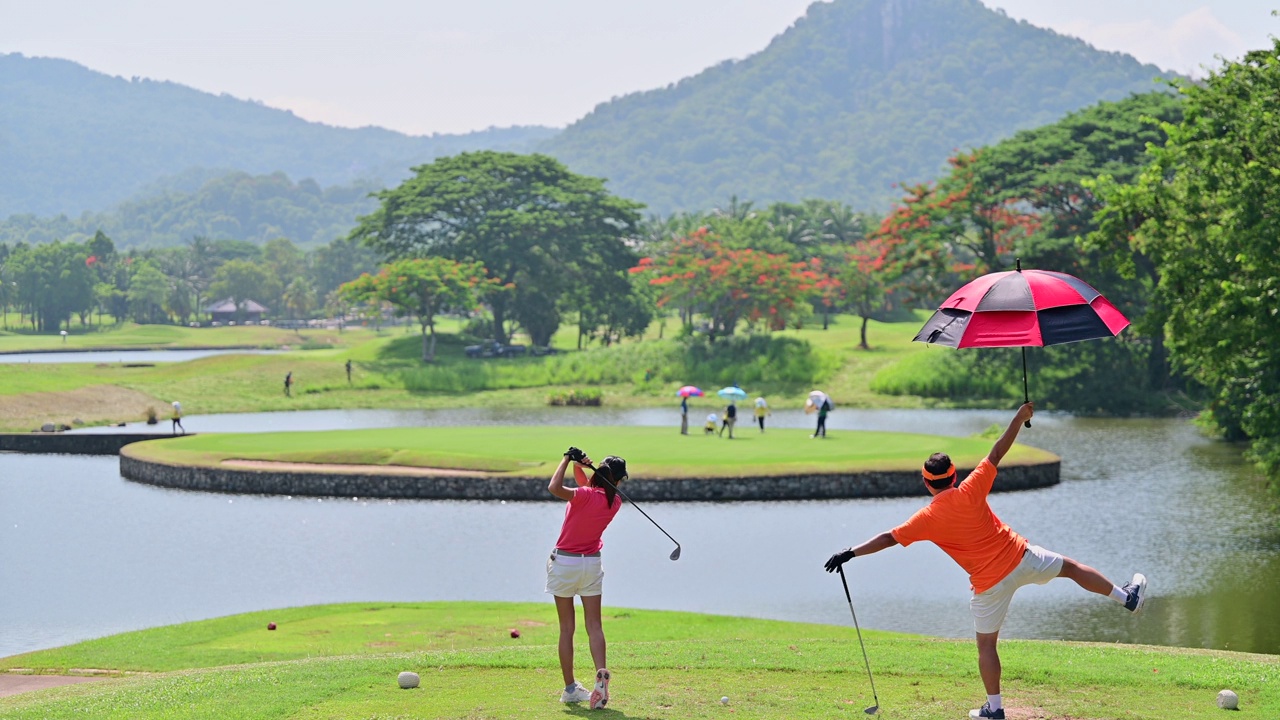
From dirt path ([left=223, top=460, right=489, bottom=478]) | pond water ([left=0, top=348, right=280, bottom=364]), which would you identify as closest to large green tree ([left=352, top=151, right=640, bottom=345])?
pond water ([left=0, top=348, right=280, bottom=364])

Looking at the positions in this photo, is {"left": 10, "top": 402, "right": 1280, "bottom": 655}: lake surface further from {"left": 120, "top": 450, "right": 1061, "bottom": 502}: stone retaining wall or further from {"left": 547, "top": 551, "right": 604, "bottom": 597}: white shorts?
{"left": 547, "top": 551, "right": 604, "bottom": 597}: white shorts

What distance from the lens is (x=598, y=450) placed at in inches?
1790

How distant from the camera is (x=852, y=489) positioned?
41219 mm

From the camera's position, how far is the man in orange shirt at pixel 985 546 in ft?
40.7

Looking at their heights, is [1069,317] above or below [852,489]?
above

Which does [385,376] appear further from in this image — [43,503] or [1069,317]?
[1069,317]

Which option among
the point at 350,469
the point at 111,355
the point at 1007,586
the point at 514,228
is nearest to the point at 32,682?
Result: the point at 1007,586

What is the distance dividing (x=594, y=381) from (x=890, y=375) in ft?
62.7

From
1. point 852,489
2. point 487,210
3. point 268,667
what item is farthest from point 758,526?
point 487,210

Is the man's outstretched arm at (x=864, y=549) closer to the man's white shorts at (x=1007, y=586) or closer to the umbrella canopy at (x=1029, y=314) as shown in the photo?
the man's white shorts at (x=1007, y=586)

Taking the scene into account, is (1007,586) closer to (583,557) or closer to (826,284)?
(583,557)

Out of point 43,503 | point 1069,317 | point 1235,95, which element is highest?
point 1235,95

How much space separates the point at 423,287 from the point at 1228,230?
2880 inches

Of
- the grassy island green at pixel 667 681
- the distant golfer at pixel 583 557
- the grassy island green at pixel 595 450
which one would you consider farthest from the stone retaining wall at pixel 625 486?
the distant golfer at pixel 583 557
